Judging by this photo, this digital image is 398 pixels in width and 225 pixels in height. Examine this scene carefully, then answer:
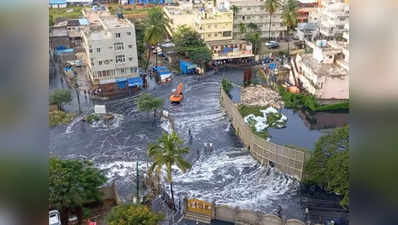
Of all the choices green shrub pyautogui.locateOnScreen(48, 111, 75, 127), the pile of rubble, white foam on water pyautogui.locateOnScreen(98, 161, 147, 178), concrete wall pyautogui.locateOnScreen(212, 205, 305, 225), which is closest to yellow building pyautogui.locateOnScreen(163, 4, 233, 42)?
the pile of rubble

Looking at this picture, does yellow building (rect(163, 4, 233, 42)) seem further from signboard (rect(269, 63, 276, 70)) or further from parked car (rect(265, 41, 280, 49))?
signboard (rect(269, 63, 276, 70))

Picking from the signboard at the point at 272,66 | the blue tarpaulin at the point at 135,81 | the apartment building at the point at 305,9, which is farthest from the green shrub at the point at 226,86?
the apartment building at the point at 305,9

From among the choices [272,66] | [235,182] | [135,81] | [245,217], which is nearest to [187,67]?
[135,81]

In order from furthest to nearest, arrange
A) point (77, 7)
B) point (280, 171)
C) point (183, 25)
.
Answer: point (77, 7), point (183, 25), point (280, 171)

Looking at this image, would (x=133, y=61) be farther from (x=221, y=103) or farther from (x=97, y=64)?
(x=221, y=103)

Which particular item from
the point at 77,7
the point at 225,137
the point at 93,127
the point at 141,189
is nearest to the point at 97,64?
the point at 93,127

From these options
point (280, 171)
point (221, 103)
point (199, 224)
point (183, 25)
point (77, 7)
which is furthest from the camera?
point (77, 7)

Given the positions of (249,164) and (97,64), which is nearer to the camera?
(249,164)
